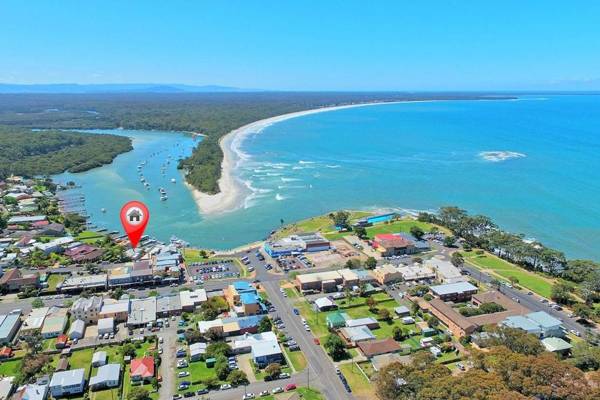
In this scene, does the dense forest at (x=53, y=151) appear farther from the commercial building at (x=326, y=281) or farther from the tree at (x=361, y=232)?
the commercial building at (x=326, y=281)

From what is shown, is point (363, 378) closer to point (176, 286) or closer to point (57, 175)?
point (176, 286)

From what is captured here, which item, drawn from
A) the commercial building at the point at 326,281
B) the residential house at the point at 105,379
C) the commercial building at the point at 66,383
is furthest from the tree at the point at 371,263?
the commercial building at the point at 66,383

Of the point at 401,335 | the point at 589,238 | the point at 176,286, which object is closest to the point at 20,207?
the point at 176,286

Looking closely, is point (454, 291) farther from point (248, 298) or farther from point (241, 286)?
point (241, 286)

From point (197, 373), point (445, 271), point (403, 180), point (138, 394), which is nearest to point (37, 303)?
point (138, 394)

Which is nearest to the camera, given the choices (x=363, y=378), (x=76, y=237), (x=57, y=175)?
(x=363, y=378)
